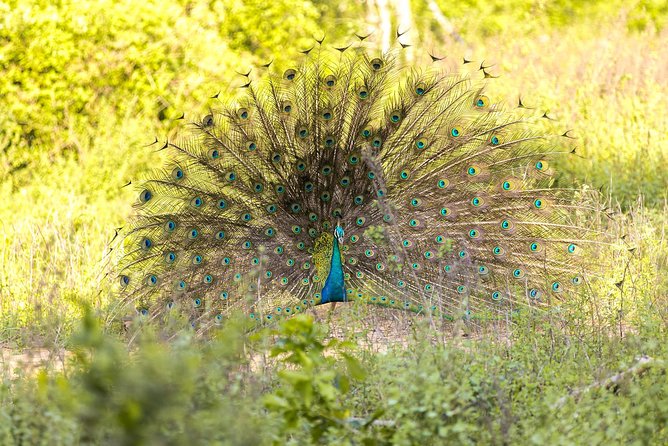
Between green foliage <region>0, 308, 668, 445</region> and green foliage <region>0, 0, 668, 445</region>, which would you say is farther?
green foliage <region>0, 0, 668, 445</region>

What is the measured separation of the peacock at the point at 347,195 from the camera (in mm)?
6141

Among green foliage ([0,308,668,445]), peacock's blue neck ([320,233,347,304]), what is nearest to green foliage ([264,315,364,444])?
green foliage ([0,308,668,445])

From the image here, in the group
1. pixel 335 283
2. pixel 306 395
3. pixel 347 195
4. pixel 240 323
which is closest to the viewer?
pixel 240 323

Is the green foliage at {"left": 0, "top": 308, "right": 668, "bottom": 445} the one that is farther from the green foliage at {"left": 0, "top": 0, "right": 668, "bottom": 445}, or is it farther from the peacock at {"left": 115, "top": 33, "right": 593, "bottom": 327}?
the peacock at {"left": 115, "top": 33, "right": 593, "bottom": 327}

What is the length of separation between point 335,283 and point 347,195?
0.61 meters

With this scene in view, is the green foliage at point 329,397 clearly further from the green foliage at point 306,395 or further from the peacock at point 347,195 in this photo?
the peacock at point 347,195

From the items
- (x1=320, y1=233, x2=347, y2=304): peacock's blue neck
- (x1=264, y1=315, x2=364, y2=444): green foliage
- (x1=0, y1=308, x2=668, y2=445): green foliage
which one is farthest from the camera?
(x1=320, y1=233, x2=347, y2=304): peacock's blue neck

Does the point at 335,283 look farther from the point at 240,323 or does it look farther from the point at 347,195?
the point at 240,323

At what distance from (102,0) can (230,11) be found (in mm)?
2066

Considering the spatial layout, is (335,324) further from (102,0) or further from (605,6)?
(605,6)

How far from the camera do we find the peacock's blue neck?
6090mm

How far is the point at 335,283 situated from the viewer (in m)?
6.10

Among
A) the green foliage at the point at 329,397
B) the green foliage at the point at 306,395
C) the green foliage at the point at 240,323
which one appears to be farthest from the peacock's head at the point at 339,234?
the green foliage at the point at 306,395

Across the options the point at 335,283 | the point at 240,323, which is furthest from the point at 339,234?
the point at 240,323
